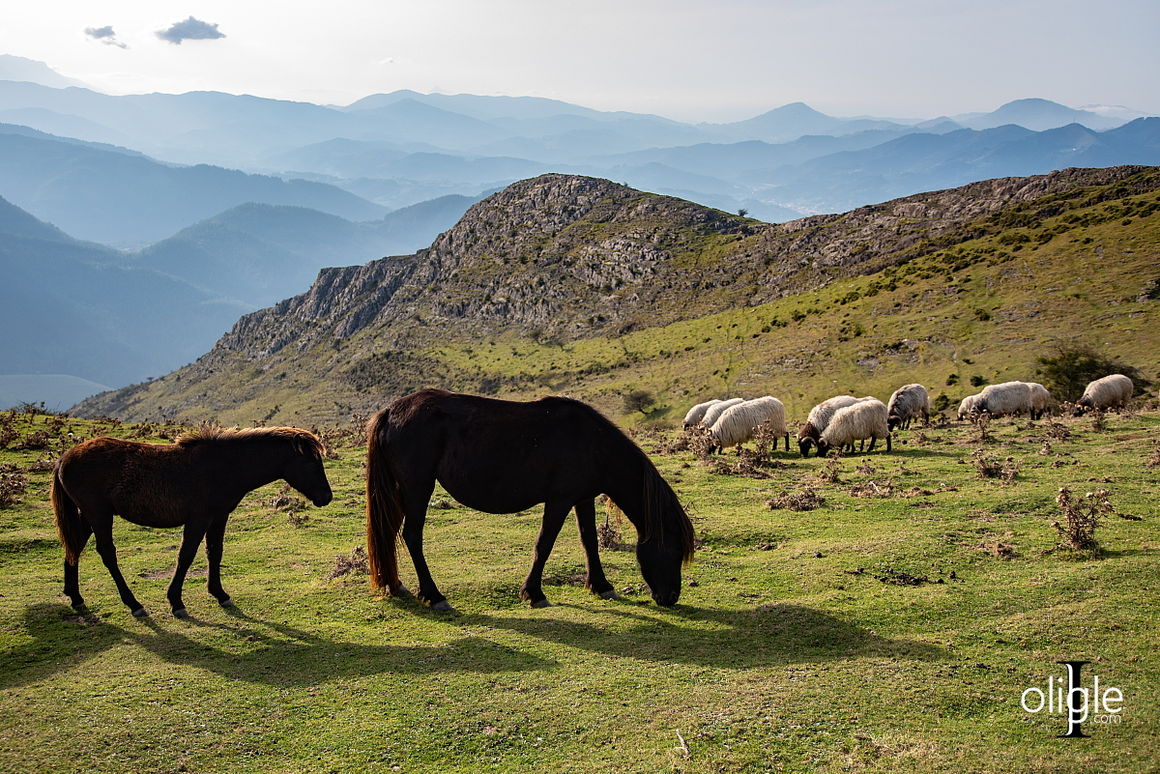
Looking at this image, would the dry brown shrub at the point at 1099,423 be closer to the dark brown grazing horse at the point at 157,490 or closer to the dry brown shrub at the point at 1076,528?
the dry brown shrub at the point at 1076,528

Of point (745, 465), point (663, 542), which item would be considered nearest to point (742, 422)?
point (745, 465)

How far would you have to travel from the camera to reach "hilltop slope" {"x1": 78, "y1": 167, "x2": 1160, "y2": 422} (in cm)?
4525

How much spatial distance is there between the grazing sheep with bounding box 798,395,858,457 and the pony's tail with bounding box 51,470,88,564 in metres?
21.0

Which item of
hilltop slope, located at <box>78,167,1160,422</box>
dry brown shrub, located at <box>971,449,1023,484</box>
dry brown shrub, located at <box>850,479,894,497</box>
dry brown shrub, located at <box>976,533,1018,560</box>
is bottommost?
dry brown shrub, located at <box>976,533,1018,560</box>

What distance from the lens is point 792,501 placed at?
15.8m

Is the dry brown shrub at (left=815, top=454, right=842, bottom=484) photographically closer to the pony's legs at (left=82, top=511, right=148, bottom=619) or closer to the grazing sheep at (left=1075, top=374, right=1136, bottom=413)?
the pony's legs at (left=82, top=511, right=148, bottom=619)

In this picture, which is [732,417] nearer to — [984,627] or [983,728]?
[984,627]

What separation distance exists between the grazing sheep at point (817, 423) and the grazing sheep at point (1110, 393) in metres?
10.8

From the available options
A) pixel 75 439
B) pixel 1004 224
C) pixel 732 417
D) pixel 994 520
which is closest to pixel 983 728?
pixel 994 520

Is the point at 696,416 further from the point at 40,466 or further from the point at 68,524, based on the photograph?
the point at 68,524

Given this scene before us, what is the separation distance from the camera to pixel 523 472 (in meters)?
10.2

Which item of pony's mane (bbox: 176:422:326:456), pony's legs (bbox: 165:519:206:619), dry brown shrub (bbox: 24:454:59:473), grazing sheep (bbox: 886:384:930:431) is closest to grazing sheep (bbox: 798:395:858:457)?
grazing sheep (bbox: 886:384:930:431)

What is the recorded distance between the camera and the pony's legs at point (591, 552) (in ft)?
35.0

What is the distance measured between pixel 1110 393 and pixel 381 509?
30.7 m
